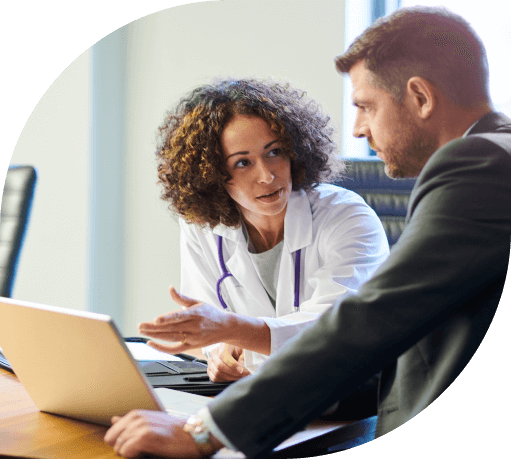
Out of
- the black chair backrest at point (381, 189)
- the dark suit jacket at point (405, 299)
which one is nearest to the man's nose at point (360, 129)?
the dark suit jacket at point (405, 299)

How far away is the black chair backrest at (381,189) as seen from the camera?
132 centimetres

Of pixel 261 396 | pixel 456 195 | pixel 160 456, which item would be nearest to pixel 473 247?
pixel 456 195

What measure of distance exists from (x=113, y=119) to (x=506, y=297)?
2.07 m

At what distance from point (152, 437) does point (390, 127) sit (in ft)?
1.46

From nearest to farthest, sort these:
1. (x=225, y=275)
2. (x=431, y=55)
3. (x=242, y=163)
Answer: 1. (x=431, y=55)
2. (x=242, y=163)
3. (x=225, y=275)

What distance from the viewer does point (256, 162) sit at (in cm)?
106

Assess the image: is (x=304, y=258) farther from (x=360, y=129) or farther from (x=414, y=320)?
(x=414, y=320)

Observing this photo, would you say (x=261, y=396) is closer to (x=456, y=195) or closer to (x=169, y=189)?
(x=456, y=195)

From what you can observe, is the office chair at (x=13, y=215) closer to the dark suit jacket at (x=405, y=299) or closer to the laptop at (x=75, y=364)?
the laptop at (x=75, y=364)

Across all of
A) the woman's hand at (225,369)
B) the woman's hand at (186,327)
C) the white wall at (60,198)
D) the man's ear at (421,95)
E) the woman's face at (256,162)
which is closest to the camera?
the man's ear at (421,95)

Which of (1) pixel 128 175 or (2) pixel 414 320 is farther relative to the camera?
(1) pixel 128 175

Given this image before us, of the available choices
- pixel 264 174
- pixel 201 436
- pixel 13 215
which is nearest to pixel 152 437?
pixel 201 436

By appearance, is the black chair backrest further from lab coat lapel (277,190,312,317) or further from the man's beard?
the man's beard

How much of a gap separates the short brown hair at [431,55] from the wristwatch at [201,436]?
436mm
